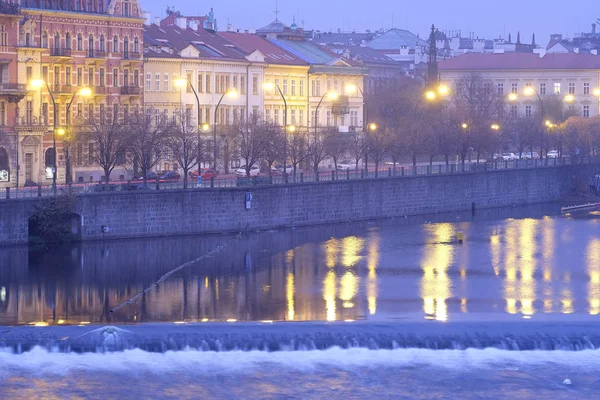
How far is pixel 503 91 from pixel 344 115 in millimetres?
26200

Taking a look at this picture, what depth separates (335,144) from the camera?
68062 millimetres

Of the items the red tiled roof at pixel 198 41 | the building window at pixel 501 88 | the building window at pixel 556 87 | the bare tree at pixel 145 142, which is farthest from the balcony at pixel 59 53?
the building window at pixel 556 87

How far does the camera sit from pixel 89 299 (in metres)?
41.9

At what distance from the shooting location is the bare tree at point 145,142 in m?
56.9

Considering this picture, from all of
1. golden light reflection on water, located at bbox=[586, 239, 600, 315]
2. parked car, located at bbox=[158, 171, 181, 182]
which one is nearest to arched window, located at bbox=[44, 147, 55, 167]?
parked car, located at bbox=[158, 171, 181, 182]

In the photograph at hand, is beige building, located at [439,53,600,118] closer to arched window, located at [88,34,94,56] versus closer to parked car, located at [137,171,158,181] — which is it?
arched window, located at [88,34,94,56]

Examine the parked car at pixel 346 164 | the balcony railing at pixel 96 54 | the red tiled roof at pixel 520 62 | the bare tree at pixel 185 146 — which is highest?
the red tiled roof at pixel 520 62

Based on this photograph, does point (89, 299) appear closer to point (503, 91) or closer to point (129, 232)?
point (129, 232)

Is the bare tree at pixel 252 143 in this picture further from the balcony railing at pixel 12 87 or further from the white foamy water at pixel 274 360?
the white foamy water at pixel 274 360

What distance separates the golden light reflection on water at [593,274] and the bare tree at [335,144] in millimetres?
14586

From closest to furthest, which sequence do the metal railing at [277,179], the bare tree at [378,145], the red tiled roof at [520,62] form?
the metal railing at [277,179], the bare tree at [378,145], the red tiled roof at [520,62]

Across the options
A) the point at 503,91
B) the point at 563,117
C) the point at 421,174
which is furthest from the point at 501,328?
the point at 503,91

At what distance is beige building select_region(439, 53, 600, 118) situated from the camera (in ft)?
340

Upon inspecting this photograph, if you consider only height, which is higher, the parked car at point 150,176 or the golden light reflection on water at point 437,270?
the parked car at point 150,176
